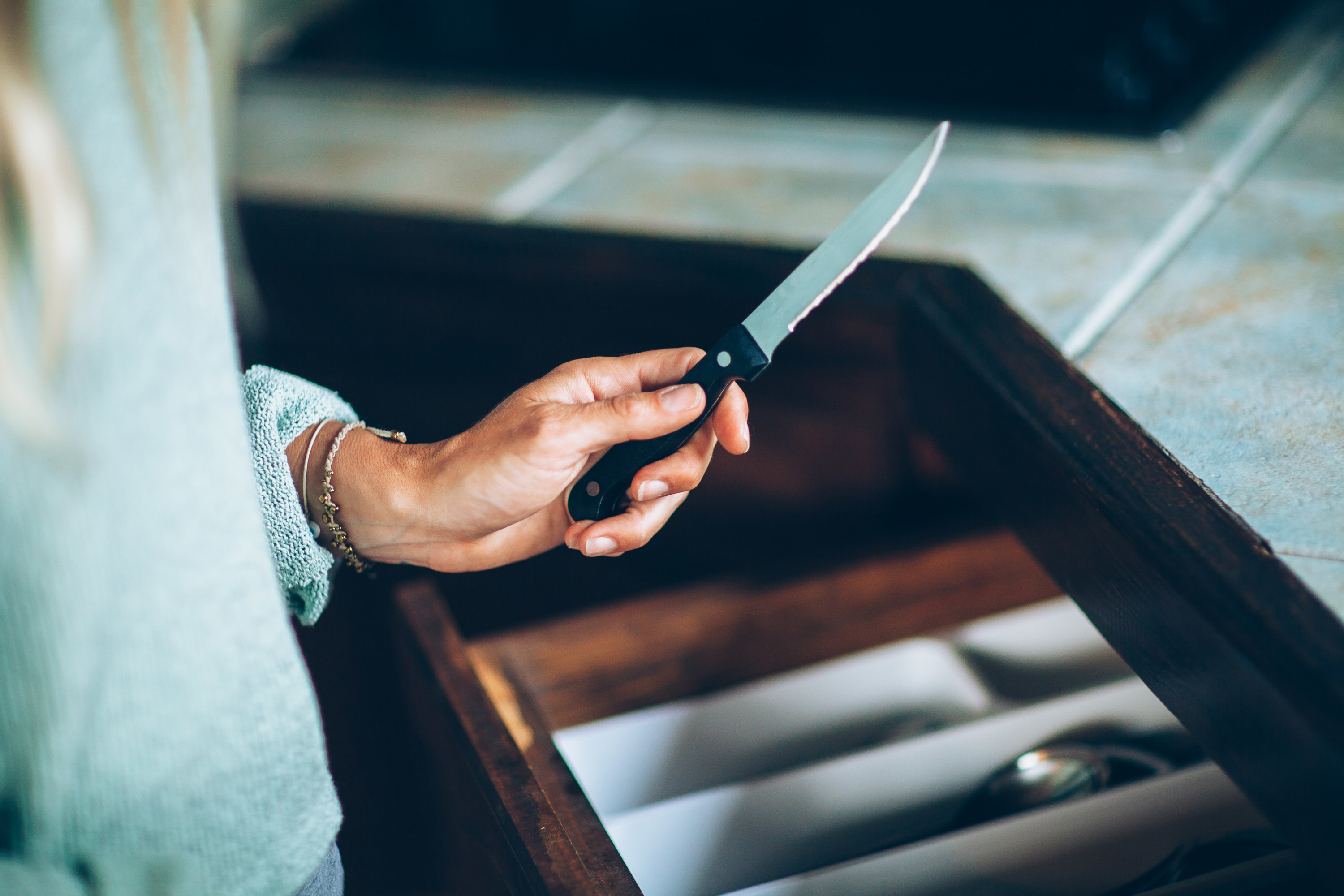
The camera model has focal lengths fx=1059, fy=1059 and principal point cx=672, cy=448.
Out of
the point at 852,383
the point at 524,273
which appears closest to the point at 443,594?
the point at 524,273

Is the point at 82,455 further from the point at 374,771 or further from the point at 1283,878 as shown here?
the point at 374,771

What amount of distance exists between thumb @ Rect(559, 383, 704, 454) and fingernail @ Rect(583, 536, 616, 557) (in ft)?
0.18

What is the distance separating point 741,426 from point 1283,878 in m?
0.29

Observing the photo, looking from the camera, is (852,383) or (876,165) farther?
(876,165)

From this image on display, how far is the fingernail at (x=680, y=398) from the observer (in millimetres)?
437

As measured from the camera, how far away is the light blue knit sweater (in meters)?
0.31

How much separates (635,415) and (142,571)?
191 mm

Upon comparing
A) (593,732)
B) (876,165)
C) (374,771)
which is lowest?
(374,771)

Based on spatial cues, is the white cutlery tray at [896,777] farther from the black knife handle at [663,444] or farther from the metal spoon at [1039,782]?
the black knife handle at [663,444]

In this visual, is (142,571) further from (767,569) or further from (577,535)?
(767,569)

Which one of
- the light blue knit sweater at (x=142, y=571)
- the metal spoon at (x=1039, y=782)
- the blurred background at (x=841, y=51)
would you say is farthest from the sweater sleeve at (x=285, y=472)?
the blurred background at (x=841, y=51)

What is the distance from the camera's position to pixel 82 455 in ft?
1.02

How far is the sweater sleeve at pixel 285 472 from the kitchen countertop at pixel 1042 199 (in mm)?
381

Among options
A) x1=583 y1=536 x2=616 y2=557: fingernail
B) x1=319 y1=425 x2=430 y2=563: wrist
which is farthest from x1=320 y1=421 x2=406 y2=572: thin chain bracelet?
x1=583 y1=536 x2=616 y2=557: fingernail
